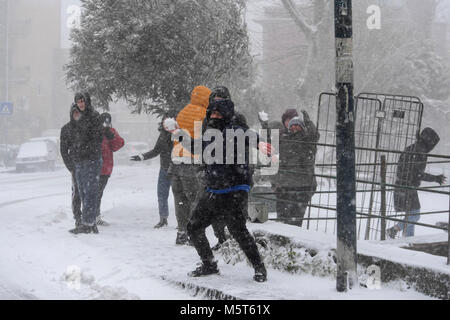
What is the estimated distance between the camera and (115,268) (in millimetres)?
6973

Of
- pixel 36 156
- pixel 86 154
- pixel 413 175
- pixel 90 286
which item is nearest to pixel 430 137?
pixel 413 175

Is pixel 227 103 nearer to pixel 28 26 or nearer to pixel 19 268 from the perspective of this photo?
pixel 19 268

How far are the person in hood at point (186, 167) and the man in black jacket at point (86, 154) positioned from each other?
1.57 meters

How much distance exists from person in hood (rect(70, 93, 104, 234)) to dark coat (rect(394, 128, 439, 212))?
14.0 feet

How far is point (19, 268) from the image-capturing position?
7141 mm

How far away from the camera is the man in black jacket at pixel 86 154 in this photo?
30.2 ft

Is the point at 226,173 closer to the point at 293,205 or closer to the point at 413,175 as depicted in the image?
the point at 293,205

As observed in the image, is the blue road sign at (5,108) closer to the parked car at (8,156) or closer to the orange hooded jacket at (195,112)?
the parked car at (8,156)

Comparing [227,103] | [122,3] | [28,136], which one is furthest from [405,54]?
[28,136]

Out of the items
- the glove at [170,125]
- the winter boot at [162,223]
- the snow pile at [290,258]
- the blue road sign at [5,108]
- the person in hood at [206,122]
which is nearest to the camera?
the person in hood at [206,122]

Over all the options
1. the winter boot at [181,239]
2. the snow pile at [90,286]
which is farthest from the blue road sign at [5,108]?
the snow pile at [90,286]

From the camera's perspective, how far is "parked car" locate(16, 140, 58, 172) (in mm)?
30266

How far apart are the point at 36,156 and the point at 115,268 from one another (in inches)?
983
